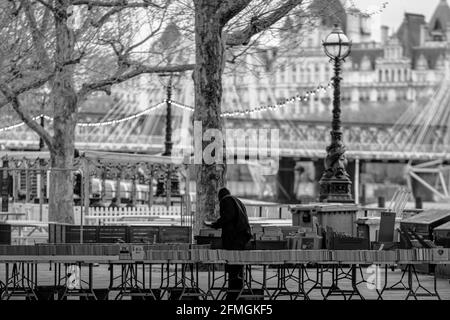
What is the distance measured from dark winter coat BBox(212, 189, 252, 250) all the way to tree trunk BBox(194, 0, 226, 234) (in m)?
6.92

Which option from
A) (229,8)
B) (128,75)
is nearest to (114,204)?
(128,75)

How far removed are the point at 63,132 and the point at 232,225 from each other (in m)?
17.5

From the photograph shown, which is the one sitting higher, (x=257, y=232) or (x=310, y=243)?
(x=257, y=232)

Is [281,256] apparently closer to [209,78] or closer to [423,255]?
[423,255]

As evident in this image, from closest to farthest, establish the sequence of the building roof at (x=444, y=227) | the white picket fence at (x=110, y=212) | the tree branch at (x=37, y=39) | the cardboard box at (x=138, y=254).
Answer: the cardboard box at (x=138, y=254), the building roof at (x=444, y=227), the tree branch at (x=37, y=39), the white picket fence at (x=110, y=212)

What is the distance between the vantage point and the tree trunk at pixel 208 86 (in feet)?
106

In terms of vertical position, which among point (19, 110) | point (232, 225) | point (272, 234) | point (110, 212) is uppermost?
point (19, 110)

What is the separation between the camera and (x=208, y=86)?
32.6m

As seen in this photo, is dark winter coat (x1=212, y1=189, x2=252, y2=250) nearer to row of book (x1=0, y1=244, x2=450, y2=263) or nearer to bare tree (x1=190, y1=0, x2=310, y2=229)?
row of book (x1=0, y1=244, x2=450, y2=263)

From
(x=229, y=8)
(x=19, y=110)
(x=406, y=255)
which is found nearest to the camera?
(x=406, y=255)

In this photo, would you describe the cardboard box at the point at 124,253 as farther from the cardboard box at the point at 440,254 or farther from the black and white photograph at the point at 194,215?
the cardboard box at the point at 440,254

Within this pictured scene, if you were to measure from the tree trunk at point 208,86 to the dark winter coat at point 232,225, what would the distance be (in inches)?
273

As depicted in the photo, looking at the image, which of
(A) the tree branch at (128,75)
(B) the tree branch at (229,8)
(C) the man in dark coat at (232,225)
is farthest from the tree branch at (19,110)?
(C) the man in dark coat at (232,225)

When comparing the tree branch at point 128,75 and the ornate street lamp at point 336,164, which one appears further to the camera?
the tree branch at point 128,75
